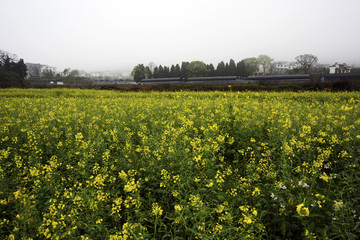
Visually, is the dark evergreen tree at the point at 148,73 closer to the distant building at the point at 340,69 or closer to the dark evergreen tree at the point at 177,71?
the dark evergreen tree at the point at 177,71

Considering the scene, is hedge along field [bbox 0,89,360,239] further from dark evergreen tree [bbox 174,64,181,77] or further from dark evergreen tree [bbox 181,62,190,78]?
dark evergreen tree [bbox 181,62,190,78]

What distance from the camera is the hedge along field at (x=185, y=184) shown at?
225cm

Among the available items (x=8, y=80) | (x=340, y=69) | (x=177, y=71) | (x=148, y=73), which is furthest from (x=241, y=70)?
(x=8, y=80)

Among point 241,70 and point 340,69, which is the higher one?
point 340,69

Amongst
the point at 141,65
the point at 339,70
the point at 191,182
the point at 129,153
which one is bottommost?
the point at 191,182

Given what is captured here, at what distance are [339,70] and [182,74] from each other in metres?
54.6

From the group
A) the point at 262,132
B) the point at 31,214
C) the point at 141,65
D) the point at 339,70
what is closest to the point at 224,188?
the point at 262,132

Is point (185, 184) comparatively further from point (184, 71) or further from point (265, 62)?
point (265, 62)

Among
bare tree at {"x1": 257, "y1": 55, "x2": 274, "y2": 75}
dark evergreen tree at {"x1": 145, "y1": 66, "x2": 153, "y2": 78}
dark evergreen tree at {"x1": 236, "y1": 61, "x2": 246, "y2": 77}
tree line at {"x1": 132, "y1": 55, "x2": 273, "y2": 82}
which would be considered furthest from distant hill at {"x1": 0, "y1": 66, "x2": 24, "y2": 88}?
bare tree at {"x1": 257, "y1": 55, "x2": 274, "y2": 75}

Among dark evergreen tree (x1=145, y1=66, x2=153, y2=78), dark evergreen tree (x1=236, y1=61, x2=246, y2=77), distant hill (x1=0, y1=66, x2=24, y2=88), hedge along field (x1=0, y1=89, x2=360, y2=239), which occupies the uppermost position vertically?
dark evergreen tree (x1=145, y1=66, x2=153, y2=78)

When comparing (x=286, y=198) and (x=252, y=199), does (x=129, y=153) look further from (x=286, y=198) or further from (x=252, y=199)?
(x=286, y=198)

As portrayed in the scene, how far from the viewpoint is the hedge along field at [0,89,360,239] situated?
2246mm

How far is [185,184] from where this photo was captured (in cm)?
282

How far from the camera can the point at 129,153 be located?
372 centimetres
